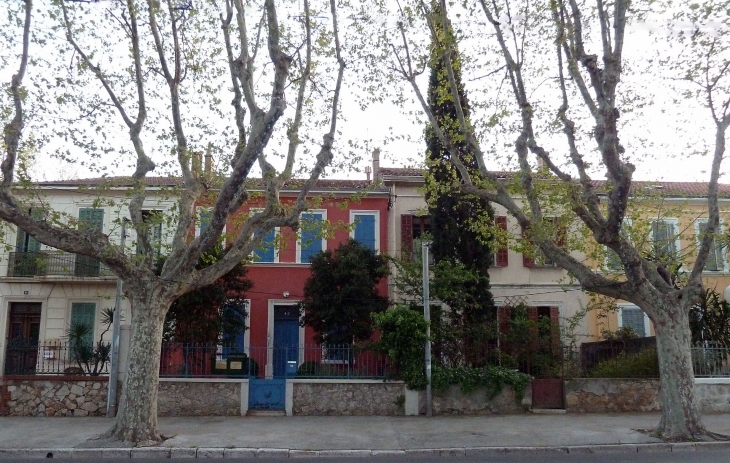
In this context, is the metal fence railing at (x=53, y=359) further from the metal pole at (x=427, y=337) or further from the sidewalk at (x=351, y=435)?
the metal pole at (x=427, y=337)

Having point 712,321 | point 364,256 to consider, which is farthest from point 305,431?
point 712,321

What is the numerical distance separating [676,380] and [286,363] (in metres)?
8.82

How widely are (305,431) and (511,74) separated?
8.23 metres

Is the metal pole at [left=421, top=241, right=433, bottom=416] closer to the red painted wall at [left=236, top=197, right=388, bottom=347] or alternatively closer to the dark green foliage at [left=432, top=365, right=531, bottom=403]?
the dark green foliage at [left=432, top=365, right=531, bottom=403]

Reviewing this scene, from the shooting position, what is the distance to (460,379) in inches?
627

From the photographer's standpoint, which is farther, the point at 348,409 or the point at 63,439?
the point at 348,409

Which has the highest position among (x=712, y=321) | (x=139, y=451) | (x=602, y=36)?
(x=602, y=36)

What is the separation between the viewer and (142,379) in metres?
11.9

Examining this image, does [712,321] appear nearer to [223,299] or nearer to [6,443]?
[223,299]

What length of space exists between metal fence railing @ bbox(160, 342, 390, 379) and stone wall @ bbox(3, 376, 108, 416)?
1.66m

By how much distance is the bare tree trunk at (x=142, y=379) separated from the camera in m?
11.8

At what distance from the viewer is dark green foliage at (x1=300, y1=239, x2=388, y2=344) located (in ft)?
62.0

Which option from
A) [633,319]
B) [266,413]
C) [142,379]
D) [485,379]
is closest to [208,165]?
[142,379]

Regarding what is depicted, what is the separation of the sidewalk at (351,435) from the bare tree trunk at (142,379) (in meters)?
0.34
